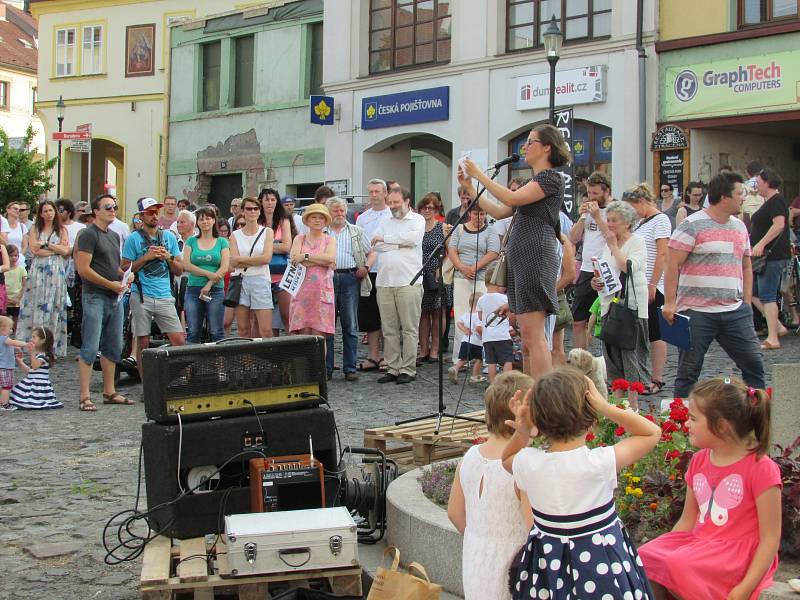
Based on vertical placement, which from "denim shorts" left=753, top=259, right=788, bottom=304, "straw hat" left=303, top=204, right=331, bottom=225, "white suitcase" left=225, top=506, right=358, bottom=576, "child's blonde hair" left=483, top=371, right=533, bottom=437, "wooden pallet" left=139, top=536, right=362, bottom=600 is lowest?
"wooden pallet" left=139, top=536, right=362, bottom=600

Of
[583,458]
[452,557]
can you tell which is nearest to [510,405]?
[583,458]

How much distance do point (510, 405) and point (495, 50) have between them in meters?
20.1

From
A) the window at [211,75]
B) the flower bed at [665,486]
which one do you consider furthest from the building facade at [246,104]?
the flower bed at [665,486]

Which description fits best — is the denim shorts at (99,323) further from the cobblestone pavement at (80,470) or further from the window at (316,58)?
the window at (316,58)

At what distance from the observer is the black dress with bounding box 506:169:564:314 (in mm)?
7258

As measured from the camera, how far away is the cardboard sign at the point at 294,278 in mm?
11828

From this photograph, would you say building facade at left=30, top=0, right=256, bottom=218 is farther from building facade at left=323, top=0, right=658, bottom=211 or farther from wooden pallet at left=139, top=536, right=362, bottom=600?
wooden pallet at left=139, top=536, right=362, bottom=600

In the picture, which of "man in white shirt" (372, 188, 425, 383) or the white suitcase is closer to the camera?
the white suitcase

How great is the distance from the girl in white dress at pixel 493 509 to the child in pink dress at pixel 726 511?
0.55 m

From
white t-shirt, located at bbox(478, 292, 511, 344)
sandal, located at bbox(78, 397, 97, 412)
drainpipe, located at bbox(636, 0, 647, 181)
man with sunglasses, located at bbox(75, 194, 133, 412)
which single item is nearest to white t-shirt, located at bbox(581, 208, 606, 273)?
white t-shirt, located at bbox(478, 292, 511, 344)

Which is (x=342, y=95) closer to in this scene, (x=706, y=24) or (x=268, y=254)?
(x=706, y=24)

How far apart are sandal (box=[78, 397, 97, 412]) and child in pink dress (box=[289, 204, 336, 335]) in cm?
210

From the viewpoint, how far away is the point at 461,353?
38.5ft

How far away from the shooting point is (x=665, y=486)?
5.06 m
